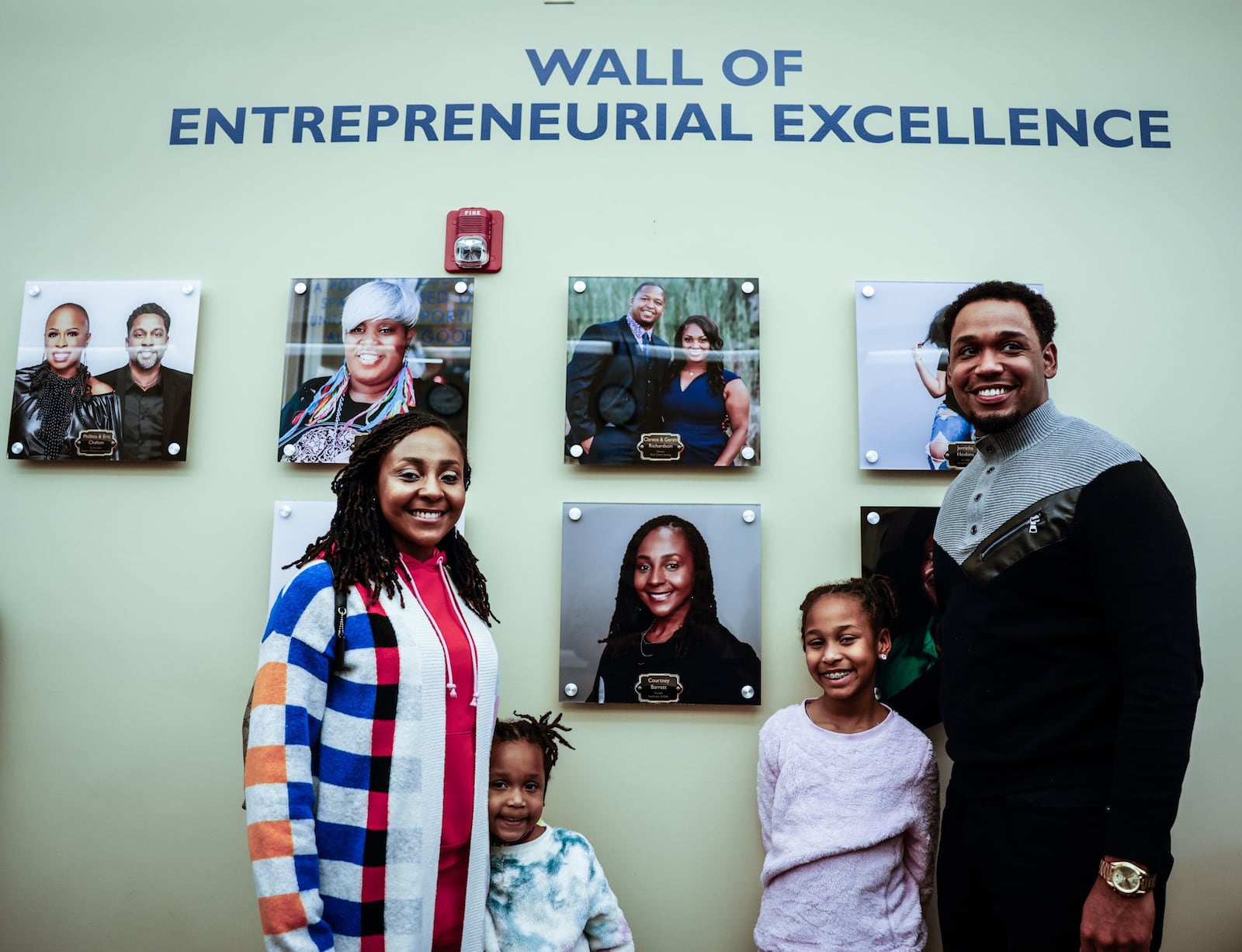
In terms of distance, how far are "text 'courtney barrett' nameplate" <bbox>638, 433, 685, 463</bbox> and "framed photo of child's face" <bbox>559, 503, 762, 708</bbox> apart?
0.10m

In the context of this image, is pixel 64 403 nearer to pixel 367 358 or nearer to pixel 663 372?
pixel 367 358

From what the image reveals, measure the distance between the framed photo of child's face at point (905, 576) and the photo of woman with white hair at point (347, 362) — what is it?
107 cm

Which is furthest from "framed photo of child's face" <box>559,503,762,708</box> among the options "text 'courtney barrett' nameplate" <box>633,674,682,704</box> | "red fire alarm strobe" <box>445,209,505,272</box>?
"red fire alarm strobe" <box>445,209,505,272</box>

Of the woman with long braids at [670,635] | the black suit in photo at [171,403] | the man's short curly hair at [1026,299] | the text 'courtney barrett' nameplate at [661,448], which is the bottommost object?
the woman with long braids at [670,635]

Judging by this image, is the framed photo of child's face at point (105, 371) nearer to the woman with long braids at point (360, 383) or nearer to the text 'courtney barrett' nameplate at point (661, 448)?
the woman with long braids at point (360, 383)

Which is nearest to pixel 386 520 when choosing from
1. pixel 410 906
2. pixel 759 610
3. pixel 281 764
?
pixel 281 764

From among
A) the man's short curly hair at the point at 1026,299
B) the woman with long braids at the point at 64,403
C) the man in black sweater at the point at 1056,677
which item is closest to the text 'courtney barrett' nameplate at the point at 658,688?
the man in black sweater at the point at 1056,677

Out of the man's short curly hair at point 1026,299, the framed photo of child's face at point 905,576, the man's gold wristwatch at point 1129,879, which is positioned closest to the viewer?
the man's gold wristwatch at point 1129,879

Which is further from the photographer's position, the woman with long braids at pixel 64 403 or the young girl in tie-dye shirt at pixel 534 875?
the woman with long braids at pixel 64 403

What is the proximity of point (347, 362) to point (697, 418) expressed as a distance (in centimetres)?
81

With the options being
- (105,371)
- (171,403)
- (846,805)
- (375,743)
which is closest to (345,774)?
(375,743)

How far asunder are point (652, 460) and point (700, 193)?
0.65 m

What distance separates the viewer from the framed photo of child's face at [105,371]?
2096 millimetres

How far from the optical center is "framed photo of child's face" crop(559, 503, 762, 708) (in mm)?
1983
